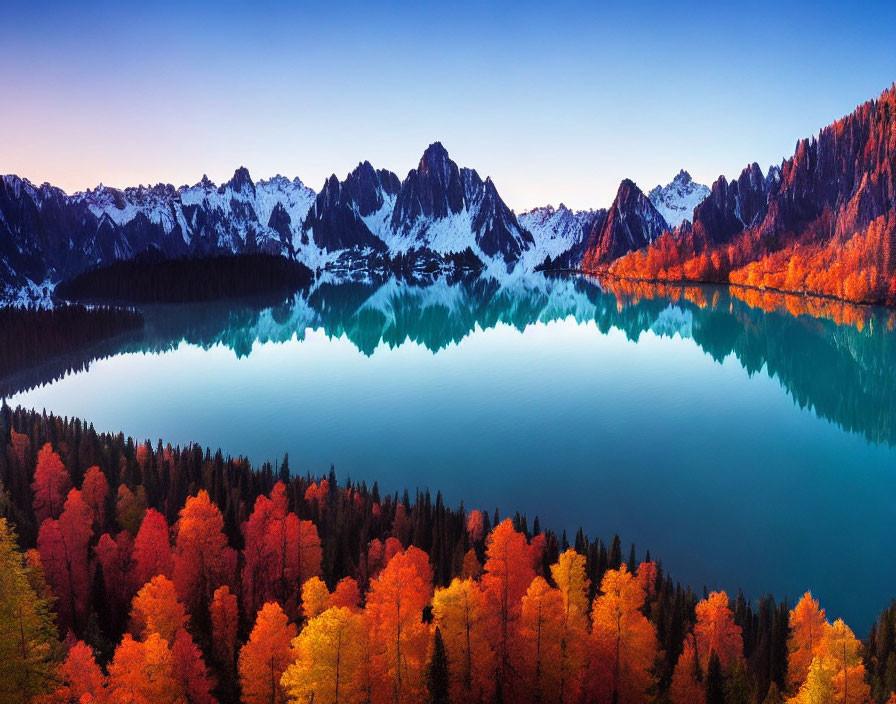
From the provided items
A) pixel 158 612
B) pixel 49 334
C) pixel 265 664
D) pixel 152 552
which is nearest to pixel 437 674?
pixel 265 664

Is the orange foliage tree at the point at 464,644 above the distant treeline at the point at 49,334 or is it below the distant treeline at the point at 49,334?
below

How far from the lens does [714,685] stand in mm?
18750

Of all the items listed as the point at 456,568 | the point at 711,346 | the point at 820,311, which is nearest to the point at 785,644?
the point at 456,568

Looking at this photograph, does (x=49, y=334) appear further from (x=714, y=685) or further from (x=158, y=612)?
(x=714, y=685)

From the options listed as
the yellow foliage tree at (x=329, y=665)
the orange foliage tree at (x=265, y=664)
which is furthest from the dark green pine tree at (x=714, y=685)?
the orange foliage tree at (x=265, y=664)

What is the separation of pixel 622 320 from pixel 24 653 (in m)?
130

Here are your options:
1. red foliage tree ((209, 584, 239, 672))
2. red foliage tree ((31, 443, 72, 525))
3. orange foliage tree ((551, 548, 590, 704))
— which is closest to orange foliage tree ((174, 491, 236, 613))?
red foliage tree ((209, 584, 239, 672))

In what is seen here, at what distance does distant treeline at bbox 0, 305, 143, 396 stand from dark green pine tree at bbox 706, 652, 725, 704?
82.9 meters

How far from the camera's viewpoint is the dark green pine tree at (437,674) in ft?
61.1

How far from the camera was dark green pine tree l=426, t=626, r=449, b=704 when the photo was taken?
18.6 m

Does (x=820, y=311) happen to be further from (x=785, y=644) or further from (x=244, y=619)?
(x=244, y=619)

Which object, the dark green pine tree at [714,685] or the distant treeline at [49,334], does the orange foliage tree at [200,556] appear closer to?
the dark green pine tree at [714,685]

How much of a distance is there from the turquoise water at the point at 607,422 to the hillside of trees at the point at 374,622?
21.0 feet

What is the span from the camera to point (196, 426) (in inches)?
2295
